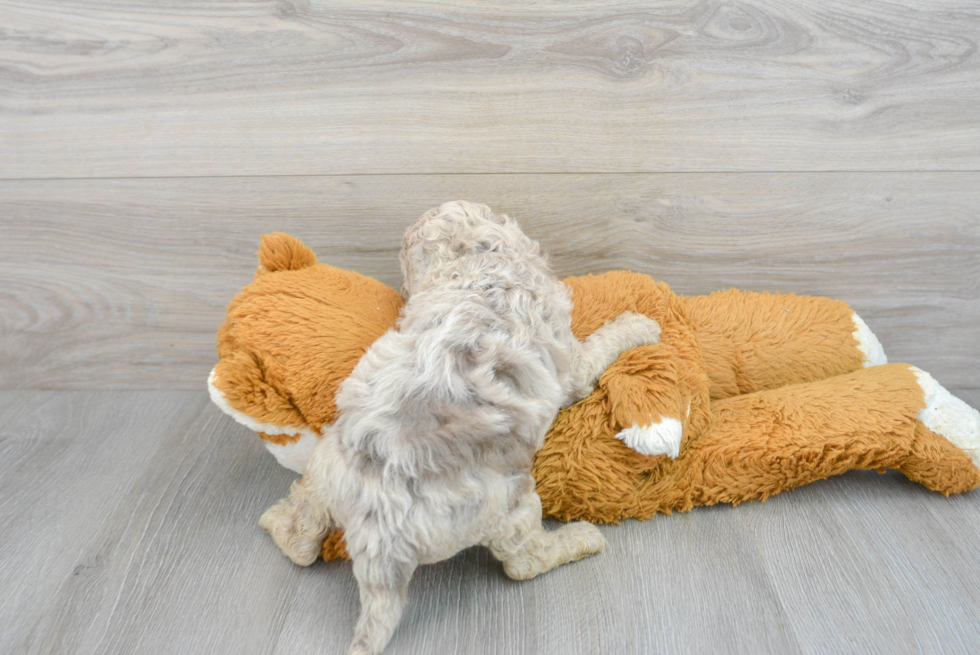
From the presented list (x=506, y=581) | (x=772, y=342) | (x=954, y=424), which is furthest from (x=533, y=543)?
(x=954, y=424)

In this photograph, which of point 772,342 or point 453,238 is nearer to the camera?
point 453,238

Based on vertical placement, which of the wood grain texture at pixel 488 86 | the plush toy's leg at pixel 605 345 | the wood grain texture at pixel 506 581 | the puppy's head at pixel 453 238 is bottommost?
the wood grain texture at pixel 506 581

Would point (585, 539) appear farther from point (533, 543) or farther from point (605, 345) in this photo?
point (605, 345)

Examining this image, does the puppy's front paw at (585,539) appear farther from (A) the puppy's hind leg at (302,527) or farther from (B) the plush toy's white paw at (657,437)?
(A) the puppy's hind leg at (302,527)

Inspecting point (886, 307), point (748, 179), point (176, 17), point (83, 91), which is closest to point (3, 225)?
point (83, 91)

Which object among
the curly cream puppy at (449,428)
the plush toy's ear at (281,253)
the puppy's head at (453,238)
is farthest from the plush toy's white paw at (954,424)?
the plush toy's ear at (281,253)

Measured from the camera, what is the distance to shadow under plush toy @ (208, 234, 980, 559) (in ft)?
4.86

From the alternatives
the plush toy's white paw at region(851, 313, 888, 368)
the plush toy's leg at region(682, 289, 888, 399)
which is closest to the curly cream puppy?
the plush toy's leg at region(682, 289, 888, 399)

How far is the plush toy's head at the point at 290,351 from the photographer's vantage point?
147 centimetres

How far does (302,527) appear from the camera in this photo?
4.73 ft

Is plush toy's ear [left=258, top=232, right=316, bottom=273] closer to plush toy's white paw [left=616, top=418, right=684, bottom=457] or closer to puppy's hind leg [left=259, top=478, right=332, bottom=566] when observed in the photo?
puppy's hind leg [left=259, top=478, right=332, bottom=566]

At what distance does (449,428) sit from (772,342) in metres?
0.98

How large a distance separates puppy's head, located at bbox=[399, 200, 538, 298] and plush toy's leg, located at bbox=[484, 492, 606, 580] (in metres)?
0.53

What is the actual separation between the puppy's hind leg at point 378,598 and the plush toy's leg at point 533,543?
200 millimetres
